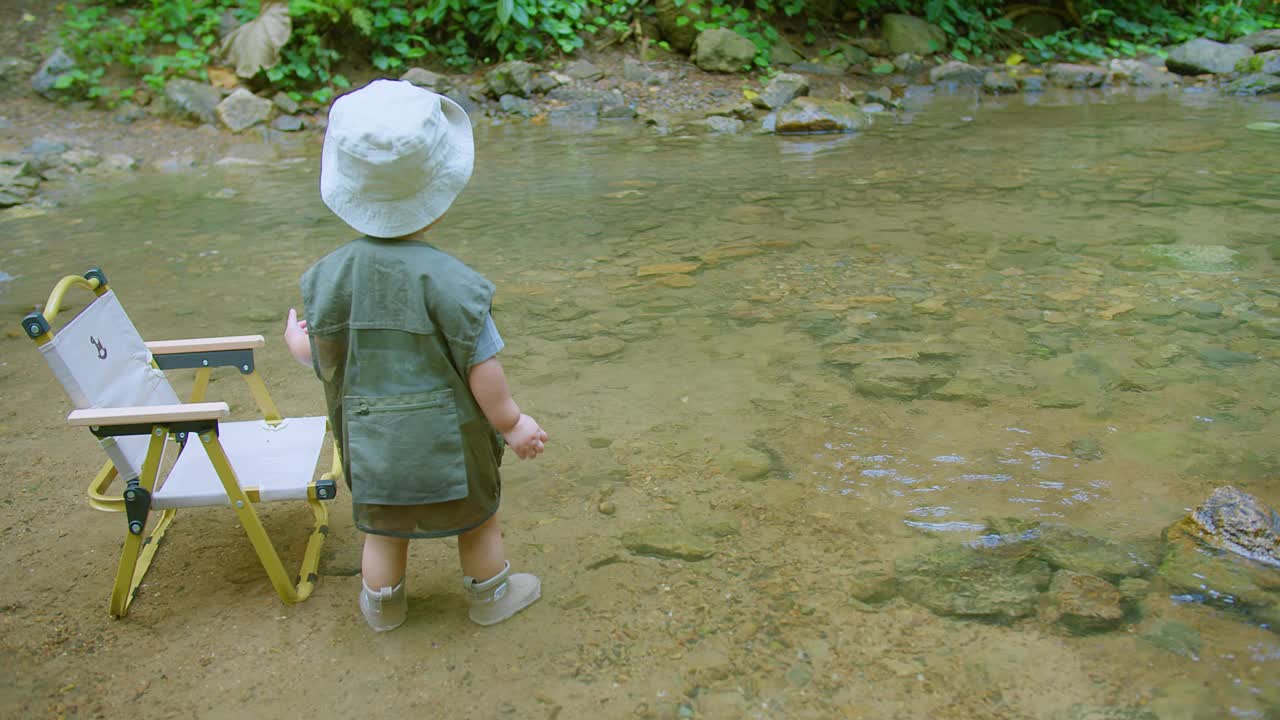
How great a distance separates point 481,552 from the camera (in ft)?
7.17

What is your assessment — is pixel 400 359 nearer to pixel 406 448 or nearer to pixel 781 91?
pixel 406 448

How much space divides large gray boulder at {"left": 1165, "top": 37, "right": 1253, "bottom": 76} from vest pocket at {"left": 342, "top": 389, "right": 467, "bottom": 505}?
12.3 meters

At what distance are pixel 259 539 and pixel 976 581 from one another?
1.80m

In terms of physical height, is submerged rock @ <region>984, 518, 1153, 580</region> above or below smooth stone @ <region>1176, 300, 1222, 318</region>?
below

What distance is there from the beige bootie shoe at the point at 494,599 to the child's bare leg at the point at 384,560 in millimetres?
171

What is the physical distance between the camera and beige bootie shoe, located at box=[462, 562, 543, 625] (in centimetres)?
221

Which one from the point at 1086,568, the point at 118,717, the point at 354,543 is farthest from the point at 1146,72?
the point at 118,717

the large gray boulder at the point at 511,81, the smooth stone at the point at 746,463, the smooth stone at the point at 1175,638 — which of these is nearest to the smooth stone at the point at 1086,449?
the smooth stone at the point at 1175,638

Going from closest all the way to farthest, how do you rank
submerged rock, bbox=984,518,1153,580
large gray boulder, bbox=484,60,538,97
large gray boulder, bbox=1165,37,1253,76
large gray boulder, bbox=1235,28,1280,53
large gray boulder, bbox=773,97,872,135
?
submerged rock, bbox=984,518,1153,580, large gray boulder, bbox=773,97,872,135, large gray boulder, bbox=484,60,538,97, large gray boulder, bbox=1165,37,1253,76, large gray boulder, bbox=1235,28,1280,53

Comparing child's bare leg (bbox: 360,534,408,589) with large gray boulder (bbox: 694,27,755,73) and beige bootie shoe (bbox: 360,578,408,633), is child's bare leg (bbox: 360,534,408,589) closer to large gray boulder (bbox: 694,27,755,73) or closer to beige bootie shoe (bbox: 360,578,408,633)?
beige bootie shoe (bbox: 360,578,408,633)

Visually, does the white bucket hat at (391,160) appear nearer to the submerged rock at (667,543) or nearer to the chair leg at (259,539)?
the chair leg at (259,539)

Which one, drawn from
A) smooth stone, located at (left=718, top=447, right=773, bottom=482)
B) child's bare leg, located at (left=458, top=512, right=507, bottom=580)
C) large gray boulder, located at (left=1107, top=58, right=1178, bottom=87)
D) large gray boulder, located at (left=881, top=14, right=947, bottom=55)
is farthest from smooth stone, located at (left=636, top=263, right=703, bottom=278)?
large gray boulder, located at (left=1107, top=58, right=1178, bottom=87)

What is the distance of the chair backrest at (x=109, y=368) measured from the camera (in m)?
2.18

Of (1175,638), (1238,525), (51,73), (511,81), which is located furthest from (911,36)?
(1175,638)
